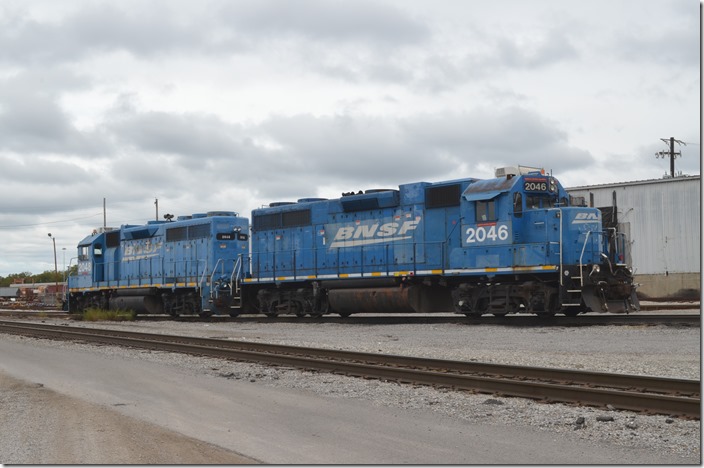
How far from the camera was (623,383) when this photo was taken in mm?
9625

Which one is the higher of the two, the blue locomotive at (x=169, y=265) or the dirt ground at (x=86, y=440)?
the blue locomotive at (x=169, y=265)

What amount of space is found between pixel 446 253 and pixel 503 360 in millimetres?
8526

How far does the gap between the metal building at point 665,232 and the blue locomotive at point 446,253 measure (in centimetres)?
1382

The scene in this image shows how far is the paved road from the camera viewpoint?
6844mm

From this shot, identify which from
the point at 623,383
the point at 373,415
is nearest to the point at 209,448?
the point at 373,415

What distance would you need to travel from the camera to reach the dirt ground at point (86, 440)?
6863 millimetres

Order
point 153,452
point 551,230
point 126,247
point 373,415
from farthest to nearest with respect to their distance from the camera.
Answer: point 126,247 → point 551,230 → point 373,415 → point 153,452

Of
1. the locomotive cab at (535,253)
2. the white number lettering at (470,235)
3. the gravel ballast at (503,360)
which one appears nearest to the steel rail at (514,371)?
the gravel ballast at (503,360)

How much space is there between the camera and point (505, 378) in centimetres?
1081

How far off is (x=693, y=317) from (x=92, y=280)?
26.9 meters

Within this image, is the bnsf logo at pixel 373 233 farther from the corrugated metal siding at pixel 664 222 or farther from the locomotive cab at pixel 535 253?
the corrugated metal siding at pixel 664 222

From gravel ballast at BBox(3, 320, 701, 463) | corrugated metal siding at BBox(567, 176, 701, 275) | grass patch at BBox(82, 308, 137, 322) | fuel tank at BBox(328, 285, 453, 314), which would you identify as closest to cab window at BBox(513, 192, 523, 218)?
gravel ballast at BBox(3, 320, 701, 463)

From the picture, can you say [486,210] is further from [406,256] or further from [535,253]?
[406,256]

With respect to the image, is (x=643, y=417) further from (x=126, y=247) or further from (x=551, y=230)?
(x=126, y=247)
